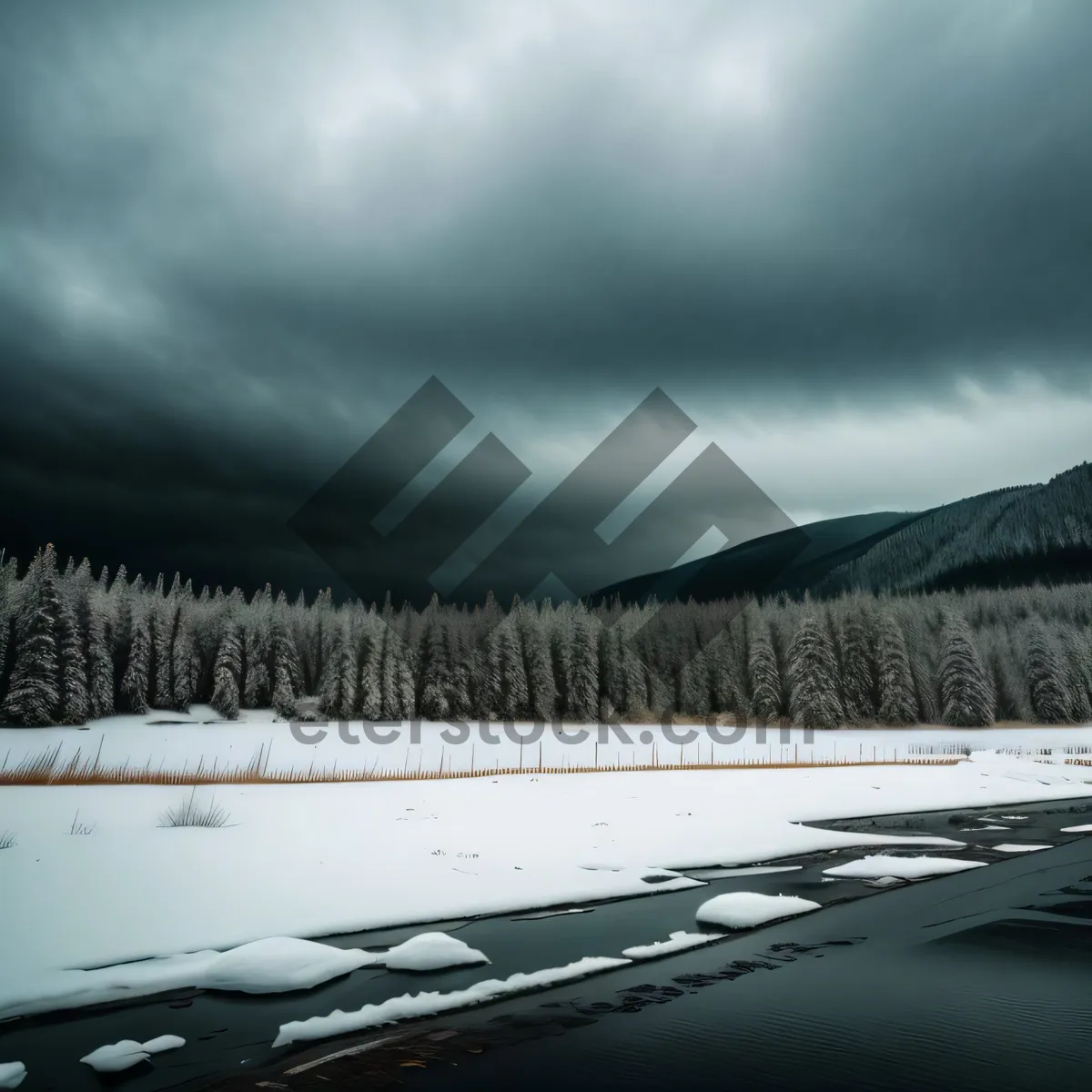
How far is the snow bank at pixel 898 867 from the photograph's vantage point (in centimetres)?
1620

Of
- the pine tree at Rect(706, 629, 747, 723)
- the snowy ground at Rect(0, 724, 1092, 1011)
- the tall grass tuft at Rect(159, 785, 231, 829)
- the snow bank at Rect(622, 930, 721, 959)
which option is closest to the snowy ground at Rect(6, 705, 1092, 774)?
the pine tree at Rect(706, 629, 747, 723)

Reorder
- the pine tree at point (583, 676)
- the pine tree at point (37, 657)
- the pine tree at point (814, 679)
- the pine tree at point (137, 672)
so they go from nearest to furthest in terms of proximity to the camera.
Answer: the pine tree at point (37, 657) < the pine tree at point (137, 672) < the pine tree at point (814, 679) < the pine tree at point (583, 676)

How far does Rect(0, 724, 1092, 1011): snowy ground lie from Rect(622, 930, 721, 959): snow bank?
120 inches

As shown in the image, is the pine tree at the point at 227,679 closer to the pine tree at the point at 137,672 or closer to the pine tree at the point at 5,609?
the pine tree at the point at 137,672

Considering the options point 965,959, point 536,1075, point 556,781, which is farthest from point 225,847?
point 556,781

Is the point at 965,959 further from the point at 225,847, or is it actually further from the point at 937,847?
the point at 225,847

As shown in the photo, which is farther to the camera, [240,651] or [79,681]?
[240,651]

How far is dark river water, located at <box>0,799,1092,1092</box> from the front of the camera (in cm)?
694

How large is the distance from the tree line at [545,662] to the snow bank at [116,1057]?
215 feet

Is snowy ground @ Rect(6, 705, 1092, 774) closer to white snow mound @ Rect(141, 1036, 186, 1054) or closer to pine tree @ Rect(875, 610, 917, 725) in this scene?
pine tree @ Rect(875, 610, 917, 725)

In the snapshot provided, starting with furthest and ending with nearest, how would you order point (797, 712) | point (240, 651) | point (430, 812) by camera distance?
point (240, 651) < point (797, 712) < point (430, 812)

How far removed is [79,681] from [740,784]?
187 feet

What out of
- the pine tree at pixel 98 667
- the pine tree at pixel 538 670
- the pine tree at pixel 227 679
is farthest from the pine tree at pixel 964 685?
the pine tree at pixel 98 667

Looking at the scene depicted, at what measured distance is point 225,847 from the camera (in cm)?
1420
